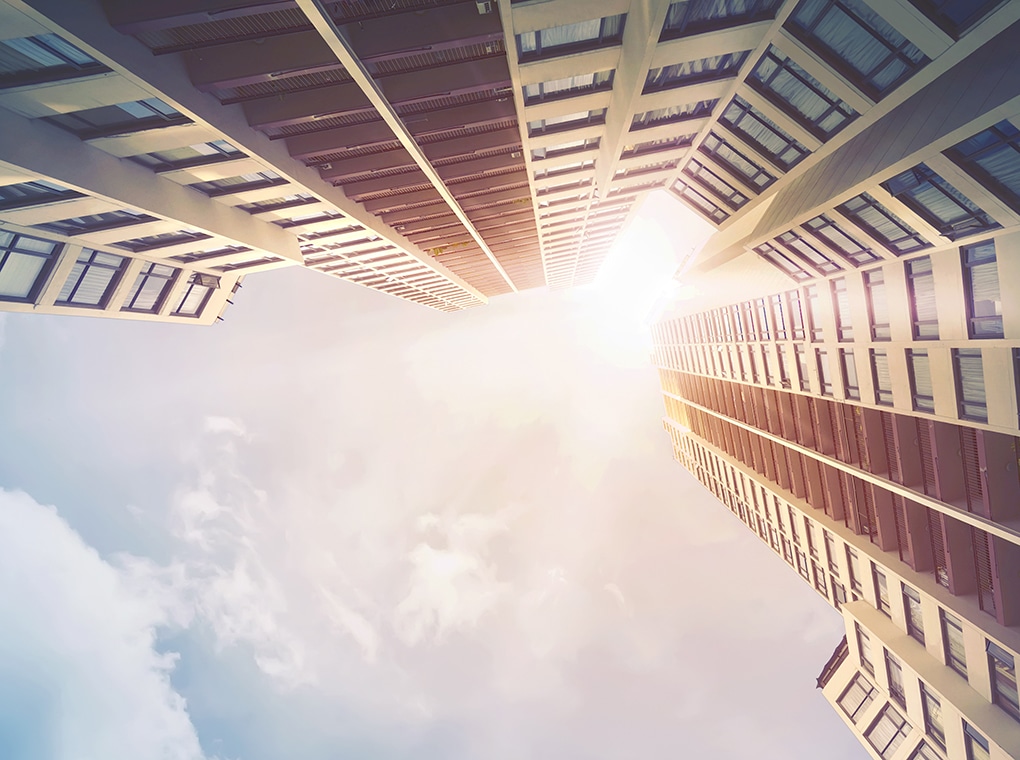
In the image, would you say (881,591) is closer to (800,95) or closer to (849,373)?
(849,373)

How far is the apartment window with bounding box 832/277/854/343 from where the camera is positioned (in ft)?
73.7

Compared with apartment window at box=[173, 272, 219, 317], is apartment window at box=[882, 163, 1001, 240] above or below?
above

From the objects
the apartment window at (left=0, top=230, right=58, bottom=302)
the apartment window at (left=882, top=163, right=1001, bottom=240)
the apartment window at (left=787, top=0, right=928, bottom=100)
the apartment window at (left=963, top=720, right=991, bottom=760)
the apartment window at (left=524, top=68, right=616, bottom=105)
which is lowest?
the apartment window at (left=0, top=230, right=58, bottom=302)

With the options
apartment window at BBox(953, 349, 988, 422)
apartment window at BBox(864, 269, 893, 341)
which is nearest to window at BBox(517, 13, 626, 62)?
apartment window at BBox(864, 269, 893, 341)

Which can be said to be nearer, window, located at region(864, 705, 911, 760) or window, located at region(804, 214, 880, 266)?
window, located at region(804, 214, 880, 266)

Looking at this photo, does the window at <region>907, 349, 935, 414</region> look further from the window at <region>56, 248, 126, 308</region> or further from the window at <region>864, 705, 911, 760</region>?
the window at <region>56, 248, 126, 308</region>

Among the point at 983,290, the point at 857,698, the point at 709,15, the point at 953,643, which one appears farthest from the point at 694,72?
the point at 857,698

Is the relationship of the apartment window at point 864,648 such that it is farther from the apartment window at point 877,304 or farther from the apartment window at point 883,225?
the apartment window at point 883,225

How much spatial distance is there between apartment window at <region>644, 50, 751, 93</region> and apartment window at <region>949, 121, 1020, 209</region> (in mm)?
8858

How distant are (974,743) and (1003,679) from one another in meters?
4.03

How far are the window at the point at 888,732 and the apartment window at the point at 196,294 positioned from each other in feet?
155

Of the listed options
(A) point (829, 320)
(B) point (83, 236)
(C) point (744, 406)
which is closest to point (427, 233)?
(B) point (83, 236)

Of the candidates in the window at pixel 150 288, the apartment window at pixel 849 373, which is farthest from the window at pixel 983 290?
the window at pixel 150 288

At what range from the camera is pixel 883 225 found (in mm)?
17891
